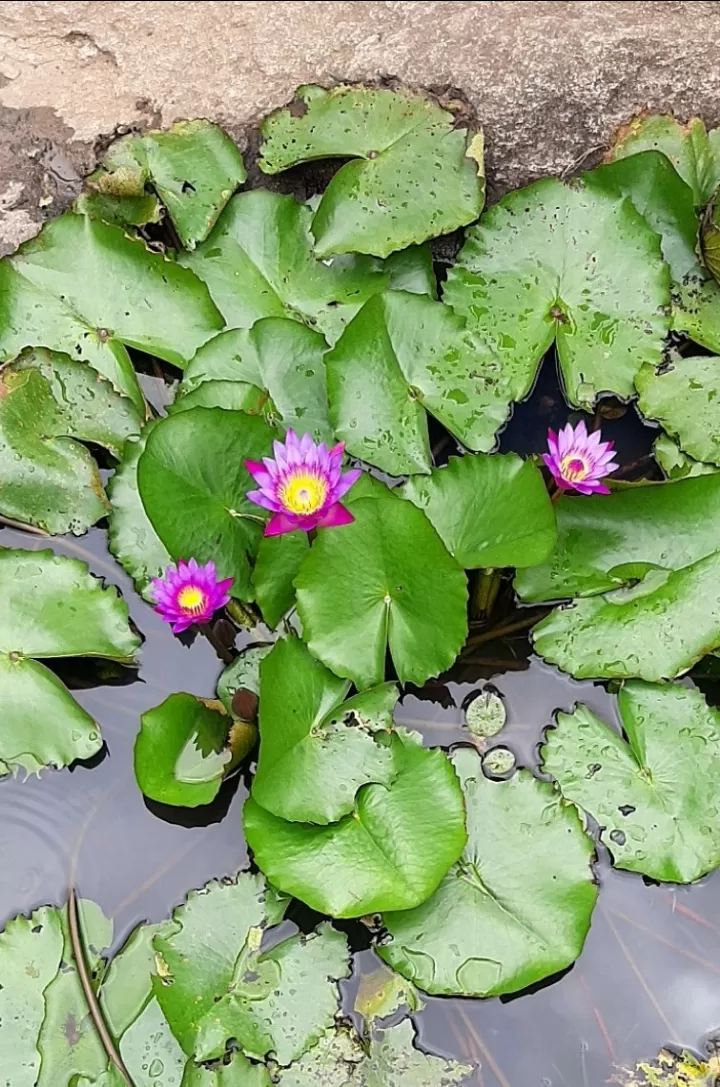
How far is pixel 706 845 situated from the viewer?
1.70 meters

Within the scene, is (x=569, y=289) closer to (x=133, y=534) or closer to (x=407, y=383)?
(x=407, y=383)

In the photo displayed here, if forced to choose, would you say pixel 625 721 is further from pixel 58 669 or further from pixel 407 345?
pixel 58 669

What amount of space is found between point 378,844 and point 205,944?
0.36m

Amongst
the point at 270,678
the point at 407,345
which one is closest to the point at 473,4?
the point at 407,345

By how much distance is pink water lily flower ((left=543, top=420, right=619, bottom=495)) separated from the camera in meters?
1.74

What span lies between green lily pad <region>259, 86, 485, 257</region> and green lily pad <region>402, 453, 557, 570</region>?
58cm

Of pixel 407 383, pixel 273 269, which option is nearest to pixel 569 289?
pixel 407 383

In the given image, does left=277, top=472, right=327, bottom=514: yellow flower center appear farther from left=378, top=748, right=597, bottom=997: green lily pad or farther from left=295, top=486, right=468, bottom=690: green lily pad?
left=378, top=748, right=597, bottom=997: green lily pad

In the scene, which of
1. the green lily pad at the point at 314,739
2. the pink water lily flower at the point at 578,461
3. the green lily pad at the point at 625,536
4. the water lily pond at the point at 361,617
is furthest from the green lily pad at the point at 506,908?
the pink water lily flower at the point at 578,461

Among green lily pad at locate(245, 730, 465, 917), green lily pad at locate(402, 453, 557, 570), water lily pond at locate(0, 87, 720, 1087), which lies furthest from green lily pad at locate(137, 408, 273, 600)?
green lily pad at locate(245, 730, 465, 917)

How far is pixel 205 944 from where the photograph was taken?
65.9 inches

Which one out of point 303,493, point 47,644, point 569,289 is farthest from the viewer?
point 569,289

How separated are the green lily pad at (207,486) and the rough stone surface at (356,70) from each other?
88 centimetres

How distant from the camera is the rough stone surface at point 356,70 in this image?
2270 mm
